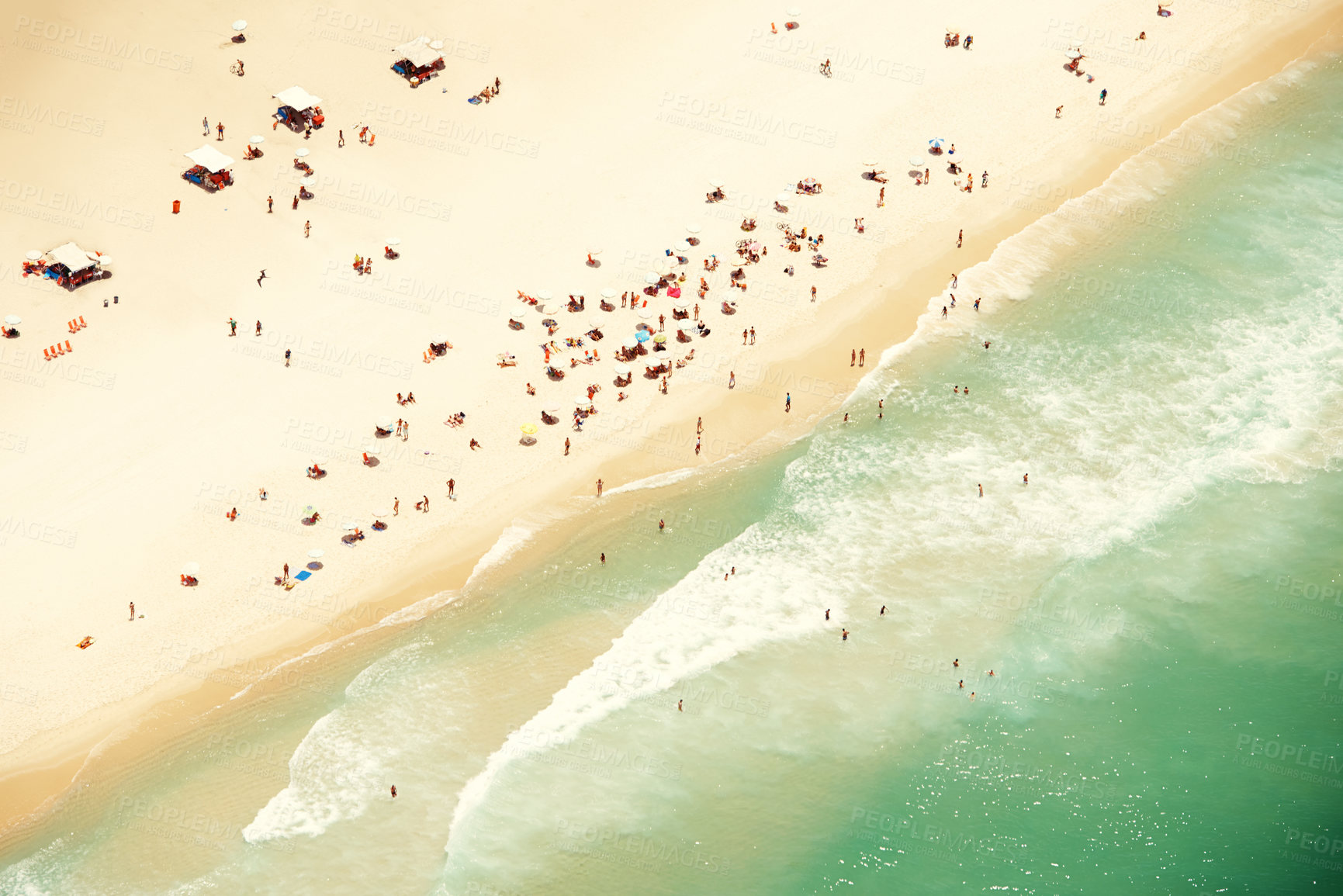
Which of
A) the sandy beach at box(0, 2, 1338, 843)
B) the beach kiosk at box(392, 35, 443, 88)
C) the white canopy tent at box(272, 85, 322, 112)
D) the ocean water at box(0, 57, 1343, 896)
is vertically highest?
the beach kiosk at box(392, 35, 443, 88)

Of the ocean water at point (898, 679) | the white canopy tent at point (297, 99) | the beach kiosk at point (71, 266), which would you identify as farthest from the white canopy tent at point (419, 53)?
the ocean water at point (898, 679)

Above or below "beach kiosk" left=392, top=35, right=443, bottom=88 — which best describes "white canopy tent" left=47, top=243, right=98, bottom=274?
below

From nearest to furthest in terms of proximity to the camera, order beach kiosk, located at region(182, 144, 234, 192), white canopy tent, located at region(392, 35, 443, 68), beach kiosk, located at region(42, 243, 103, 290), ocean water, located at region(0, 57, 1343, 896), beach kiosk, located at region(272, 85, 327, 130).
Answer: ocean water, located at region(0, 57, 1343, 896), beach kiosk, located at region(42, 243, 103, 290), beach kiosk, located at region(182, 144, 234, 192), beach kiosk, located at region(272, 85, 327, 130), white canopy tent, located at region(392, 35, 443, 68)

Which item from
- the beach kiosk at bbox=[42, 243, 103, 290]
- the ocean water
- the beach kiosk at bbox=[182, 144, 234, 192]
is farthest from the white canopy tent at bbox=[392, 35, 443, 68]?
the ocean water

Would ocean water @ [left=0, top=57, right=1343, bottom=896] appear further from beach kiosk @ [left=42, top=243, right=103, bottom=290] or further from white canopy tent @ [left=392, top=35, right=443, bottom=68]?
white canopy tent @ [left=392, top=35, right=443, bottom=68]

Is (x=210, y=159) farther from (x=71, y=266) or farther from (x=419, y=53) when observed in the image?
(x=419, y=53)

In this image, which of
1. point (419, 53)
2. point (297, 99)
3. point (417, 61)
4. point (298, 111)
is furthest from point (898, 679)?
point (419, 53)
